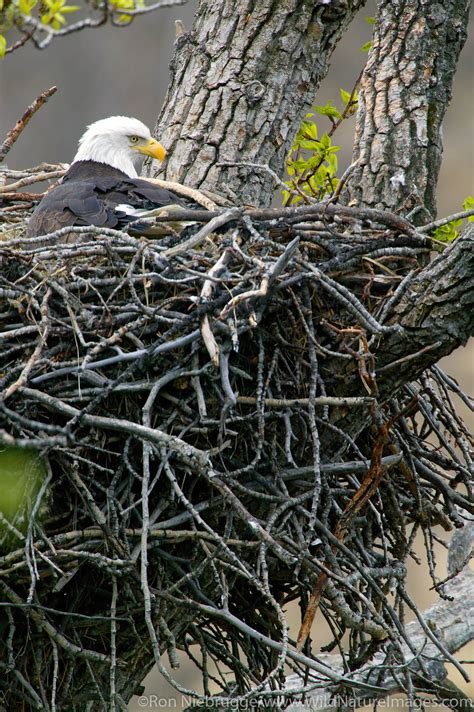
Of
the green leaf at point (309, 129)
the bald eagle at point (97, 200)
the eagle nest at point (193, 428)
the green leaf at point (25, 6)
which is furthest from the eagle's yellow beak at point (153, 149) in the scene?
the green leaf at point (25, 6)

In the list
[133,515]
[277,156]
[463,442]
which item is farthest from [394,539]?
[277,156]

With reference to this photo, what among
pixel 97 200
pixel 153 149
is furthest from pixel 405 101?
pixel 97 200

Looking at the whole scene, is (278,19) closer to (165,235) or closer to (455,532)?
(165,235)

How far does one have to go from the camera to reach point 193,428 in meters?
2.67

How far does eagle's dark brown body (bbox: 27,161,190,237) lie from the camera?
Result: 3.16 meters

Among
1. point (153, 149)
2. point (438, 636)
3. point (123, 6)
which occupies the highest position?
point (153, 149)

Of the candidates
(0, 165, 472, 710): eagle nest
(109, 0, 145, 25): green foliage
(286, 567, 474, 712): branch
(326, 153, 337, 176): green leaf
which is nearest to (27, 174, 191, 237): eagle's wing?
(0, 165, 472, 710): eagle nest

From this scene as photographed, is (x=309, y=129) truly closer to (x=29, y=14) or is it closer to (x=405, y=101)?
(x=405, y=101)

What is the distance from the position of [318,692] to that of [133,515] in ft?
3.82

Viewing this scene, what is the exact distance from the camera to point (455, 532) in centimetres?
374

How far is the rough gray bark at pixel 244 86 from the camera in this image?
3943 millimetres

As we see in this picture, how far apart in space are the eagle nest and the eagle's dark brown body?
210mm

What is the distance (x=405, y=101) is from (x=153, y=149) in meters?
1.07

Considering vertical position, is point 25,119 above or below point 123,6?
above
